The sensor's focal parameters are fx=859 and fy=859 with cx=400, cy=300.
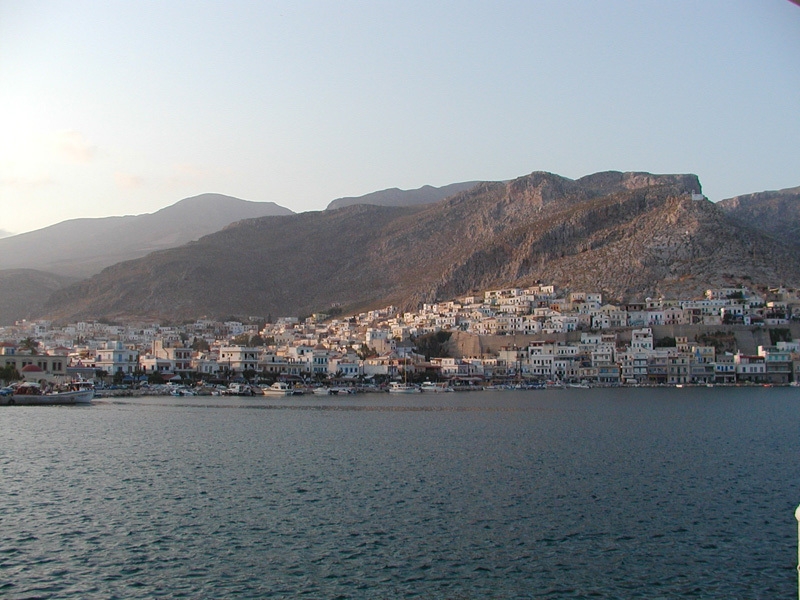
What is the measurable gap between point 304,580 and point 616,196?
133501mm

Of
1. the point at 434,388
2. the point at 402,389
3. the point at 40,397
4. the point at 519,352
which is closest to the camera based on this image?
the point at 40,397

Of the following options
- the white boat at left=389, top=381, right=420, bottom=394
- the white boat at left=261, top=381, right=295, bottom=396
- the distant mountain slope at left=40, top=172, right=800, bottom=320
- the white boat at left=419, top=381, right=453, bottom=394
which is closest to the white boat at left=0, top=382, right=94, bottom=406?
the white boat at left=261, top=381, right=295, bottom=396

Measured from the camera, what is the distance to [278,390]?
3172 inches

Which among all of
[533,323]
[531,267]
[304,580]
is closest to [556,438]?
[304,580]

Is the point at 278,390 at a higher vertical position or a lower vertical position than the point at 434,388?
higher

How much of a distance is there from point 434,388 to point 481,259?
5880 cm

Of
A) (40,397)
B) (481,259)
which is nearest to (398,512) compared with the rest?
(40,397)

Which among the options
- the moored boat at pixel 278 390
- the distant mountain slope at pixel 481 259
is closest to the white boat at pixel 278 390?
the moored boat at pixel 278 390

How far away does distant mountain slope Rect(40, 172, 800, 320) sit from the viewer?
4764 inches

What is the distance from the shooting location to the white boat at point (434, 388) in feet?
282

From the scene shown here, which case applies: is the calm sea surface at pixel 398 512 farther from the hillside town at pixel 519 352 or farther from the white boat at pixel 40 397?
the hillside town at pixel 519 352

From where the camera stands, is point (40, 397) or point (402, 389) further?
point (402, 389)

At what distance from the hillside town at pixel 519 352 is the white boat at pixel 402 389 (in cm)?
559

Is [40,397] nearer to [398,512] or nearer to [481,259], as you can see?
[398,512]
